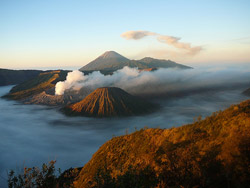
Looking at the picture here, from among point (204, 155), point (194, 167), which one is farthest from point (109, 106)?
point (194, 167)

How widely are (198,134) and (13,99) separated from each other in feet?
689

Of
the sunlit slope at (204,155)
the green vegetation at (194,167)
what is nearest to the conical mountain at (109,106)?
the sunlit slope at (204,155)

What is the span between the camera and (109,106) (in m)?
119

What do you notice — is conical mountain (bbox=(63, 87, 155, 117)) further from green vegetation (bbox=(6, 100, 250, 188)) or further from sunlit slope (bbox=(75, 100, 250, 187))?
green vegetation (bbox=(6, 100, 250, 188))

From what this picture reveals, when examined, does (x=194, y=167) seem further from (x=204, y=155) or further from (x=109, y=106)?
(x=109, y=106)

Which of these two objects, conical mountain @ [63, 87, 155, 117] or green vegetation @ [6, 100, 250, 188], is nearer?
green vegetation @ [6, 100, 250, 188]

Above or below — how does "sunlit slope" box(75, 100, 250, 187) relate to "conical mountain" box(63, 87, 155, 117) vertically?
above

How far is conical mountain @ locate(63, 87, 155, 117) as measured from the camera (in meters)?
117

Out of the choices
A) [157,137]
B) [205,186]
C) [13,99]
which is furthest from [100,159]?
[13,99]

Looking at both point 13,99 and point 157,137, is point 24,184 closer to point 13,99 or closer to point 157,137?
point 157,137

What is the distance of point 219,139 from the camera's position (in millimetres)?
13586

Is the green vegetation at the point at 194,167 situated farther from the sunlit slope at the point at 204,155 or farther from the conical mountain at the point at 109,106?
the conical mountain at the point at 109,106

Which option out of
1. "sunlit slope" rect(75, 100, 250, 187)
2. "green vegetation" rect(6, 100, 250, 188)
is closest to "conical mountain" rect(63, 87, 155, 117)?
"sunlit slope" rect(75, 100, 250, 187)

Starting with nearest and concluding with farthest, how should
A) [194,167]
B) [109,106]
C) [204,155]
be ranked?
[194,167]
[204,155]
[109,106]
